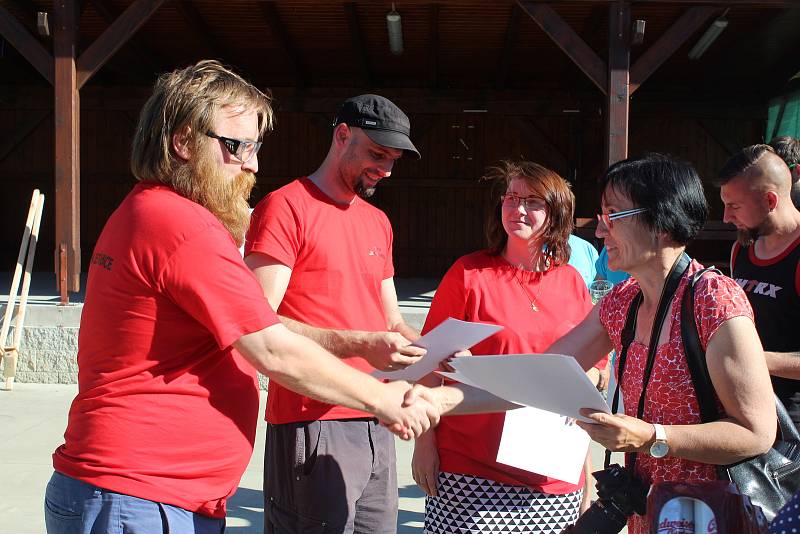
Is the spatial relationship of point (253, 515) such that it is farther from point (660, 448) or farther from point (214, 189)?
point (660, 448)

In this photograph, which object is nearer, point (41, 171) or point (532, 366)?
point (532, 366)

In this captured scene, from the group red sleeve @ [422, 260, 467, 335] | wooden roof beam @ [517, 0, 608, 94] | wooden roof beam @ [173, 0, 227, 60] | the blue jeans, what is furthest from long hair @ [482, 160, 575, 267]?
wooden roof beam @ [173, 0, 227, 60]

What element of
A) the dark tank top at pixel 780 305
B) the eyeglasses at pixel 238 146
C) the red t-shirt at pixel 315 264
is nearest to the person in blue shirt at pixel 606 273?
the dark tank top at pixel 780 305

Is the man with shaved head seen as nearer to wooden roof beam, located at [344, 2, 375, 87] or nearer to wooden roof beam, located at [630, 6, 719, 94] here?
wooden roof beam, located at [630, 6, 719, 94]

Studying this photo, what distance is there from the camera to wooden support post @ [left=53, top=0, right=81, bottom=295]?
26.0 ft

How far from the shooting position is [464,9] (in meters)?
10.1

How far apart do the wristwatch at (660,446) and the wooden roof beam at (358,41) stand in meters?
9.02

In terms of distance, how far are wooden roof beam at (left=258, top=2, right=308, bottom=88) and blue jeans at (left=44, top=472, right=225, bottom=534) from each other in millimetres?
9217

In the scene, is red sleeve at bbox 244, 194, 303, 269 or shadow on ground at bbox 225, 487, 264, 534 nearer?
red sleeve at bbox 244, 194, 303, 269

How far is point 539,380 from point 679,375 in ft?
1.18

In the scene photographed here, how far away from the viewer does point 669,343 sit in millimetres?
1950

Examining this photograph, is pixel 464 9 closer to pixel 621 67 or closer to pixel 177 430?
pixel 621 67

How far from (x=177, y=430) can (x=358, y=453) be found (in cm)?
96

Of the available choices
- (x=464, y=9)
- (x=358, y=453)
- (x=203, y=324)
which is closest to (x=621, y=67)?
(x=464, y=9)
